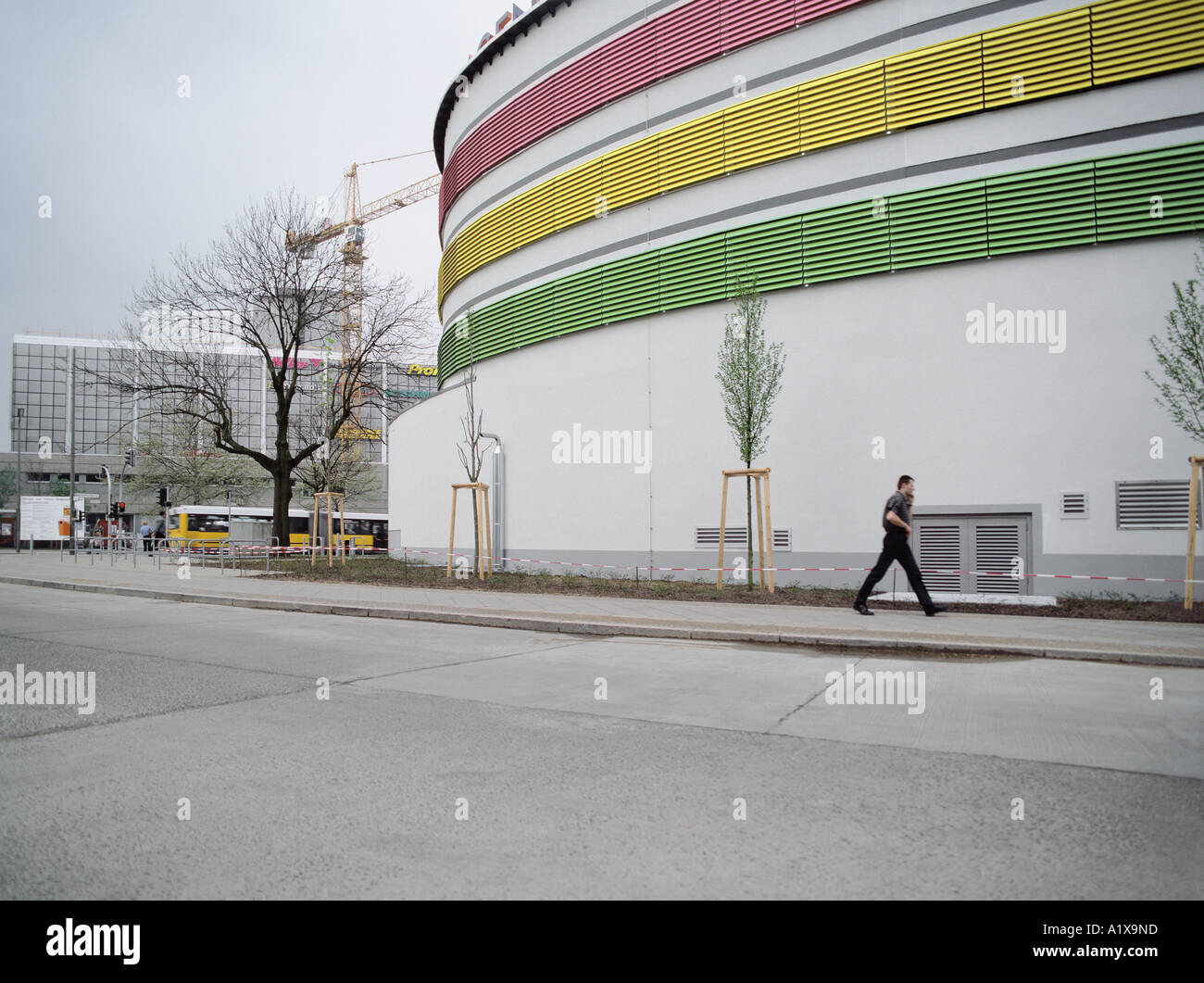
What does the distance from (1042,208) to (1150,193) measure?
5.30 feet

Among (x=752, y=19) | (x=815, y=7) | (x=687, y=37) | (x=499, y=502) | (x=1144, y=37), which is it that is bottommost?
(x=499, y=502)

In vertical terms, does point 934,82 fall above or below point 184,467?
above

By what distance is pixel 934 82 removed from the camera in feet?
53.0

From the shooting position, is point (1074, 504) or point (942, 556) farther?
point (942, 556)

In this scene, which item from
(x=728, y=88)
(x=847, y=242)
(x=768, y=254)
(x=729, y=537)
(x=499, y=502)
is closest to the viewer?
(x=847, y=242)

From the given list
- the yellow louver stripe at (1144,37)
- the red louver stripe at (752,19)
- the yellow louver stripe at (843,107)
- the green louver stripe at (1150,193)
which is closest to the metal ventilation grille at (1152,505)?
the green louver stripe at (1150,193)

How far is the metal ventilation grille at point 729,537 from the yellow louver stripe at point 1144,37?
9.81 meters

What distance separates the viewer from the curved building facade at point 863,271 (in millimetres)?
14359

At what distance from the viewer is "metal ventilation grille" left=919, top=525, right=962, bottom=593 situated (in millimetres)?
15758

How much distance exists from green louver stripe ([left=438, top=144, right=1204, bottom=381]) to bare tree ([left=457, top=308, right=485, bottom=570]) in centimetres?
314

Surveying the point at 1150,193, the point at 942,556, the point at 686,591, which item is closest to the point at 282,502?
the point at 686,591

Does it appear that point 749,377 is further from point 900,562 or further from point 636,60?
point 636,60

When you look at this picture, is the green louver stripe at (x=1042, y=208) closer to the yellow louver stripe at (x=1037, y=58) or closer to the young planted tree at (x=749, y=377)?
the yellow louver stripe at (x=1037, y=58)
